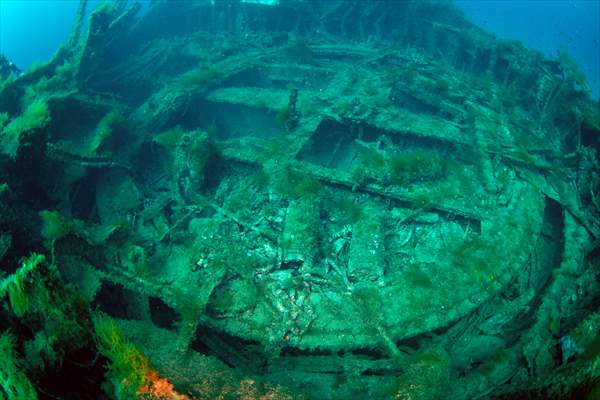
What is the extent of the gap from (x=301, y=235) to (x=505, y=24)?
3701 inches

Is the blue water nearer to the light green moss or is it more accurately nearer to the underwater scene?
the underwater scene

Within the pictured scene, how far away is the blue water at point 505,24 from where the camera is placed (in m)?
35.2

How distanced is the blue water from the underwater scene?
17.7 feet

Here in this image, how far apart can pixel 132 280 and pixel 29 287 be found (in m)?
2.01

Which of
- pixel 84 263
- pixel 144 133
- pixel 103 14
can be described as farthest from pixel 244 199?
pixel 103 14

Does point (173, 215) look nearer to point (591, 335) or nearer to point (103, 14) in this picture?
point (591, 335)

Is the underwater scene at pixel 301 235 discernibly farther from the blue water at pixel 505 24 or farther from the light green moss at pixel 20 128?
the blue water at pixel 505 24

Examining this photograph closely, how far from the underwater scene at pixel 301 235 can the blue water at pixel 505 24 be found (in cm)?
539

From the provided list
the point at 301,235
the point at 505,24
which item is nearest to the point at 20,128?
the point at 301,235

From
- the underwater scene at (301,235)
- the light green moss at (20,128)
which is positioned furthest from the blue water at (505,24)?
the light green moss at (20,128)

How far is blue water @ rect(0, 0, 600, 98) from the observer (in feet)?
115

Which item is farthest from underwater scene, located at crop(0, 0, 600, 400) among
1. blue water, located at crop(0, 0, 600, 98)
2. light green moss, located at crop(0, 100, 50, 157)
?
blue water, located at crop(0, 0, 600, 98)

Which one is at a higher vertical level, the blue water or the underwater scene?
the blue water

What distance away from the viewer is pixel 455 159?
6938mm
